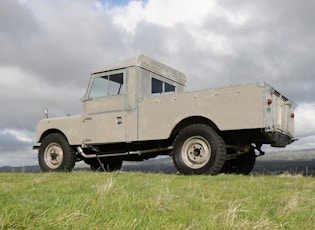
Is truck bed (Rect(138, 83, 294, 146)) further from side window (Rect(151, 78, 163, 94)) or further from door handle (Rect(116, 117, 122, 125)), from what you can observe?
side window (Rect(151, 78, 163, 94))

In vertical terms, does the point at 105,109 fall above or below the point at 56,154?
above

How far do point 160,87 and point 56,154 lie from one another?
3530mm

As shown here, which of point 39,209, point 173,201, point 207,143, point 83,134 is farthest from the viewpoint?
point 83,134

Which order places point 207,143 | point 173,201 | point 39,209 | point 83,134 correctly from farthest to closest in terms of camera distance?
1. point 83,134
2. point 207,143
3. point 173,201
4. point 39,209

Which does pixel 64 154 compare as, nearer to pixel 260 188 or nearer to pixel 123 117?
pixel 123 117

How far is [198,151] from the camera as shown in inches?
319

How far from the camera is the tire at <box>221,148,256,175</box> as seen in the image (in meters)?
9.80

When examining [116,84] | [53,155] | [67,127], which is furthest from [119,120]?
[53,155]

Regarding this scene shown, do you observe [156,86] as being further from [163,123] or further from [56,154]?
[56,154]

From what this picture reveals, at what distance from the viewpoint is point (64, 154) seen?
33.0ft

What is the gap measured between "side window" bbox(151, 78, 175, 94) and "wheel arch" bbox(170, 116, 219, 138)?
1595 millimetres

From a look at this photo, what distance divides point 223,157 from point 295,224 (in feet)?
14.7

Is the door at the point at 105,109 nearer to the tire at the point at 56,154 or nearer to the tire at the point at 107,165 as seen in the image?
the tire at the point at 56,154

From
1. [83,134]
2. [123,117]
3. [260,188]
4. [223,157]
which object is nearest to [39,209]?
[260,188]
